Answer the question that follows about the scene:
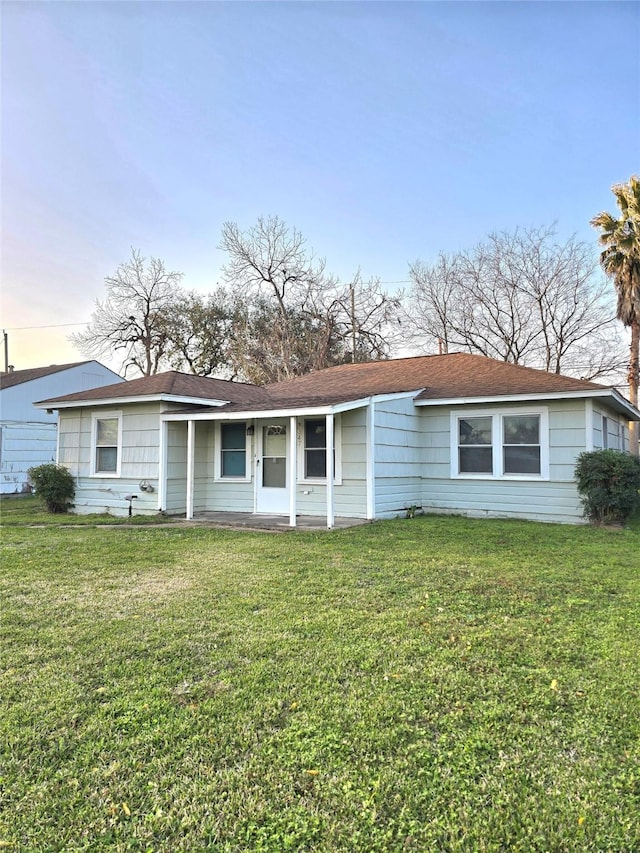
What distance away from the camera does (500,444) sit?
10.9 meters

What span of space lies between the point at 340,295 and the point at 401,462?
63.9ft

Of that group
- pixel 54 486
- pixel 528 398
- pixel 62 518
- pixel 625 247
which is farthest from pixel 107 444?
pixel 625 247

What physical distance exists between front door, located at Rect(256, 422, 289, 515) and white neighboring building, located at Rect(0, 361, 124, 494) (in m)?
9.65

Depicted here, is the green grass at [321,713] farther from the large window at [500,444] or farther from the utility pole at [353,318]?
the utility pole at [353,318]

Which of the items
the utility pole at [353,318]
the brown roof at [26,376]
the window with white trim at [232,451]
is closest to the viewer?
the window with white trim at [232,451]

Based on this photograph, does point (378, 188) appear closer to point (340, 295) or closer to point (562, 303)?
point (340, 295)

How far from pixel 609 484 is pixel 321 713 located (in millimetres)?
8385

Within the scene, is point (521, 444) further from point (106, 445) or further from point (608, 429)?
point (106, 445)

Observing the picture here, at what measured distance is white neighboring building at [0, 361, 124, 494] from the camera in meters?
17.8

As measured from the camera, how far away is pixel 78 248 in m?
14.9

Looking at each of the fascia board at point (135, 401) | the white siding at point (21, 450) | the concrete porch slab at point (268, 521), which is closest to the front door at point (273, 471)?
the concrete porch slab at point (268, 521)

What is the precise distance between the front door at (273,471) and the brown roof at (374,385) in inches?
29.3

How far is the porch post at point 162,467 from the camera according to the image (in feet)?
36.9

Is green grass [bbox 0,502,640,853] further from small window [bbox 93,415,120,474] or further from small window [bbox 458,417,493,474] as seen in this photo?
small window [bbox 93,415,120,474]
